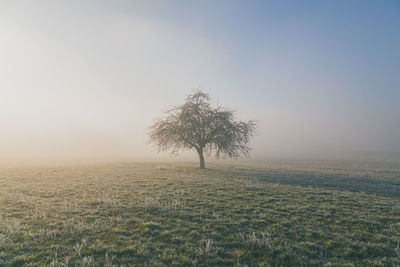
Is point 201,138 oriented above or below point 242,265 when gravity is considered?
above

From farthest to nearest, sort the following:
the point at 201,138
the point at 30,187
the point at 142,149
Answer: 1. the point at 142,149
2. the point at 201,138
3. the point at 30,187

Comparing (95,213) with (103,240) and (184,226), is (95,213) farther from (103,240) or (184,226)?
(184,226)

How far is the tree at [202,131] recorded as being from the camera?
103 feet

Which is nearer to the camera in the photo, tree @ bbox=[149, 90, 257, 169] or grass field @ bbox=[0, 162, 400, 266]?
grass field @ bbox=[0, 162, 400, 266]

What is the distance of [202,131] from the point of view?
32094mm

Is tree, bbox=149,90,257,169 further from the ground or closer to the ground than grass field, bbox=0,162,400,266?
further from the ground

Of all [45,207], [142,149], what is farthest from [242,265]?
[142,149]

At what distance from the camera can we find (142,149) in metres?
150

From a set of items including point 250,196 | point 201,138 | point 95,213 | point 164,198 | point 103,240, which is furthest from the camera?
point 201,138

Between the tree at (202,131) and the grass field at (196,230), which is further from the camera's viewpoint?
the tree at (202,131)

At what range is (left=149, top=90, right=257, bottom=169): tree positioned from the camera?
31375mm

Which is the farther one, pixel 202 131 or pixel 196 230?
pixel 202 131

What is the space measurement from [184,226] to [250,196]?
7.09 metres

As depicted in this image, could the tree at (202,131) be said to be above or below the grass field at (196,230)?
above
